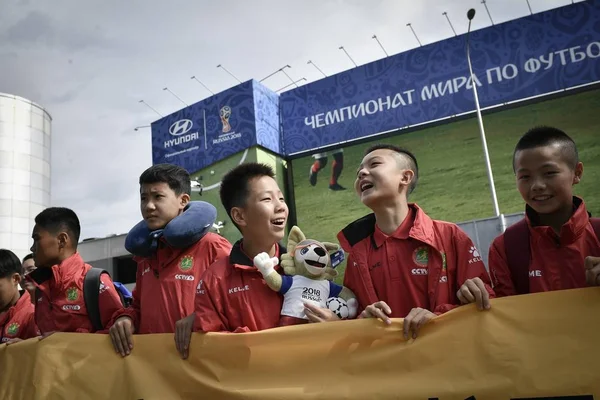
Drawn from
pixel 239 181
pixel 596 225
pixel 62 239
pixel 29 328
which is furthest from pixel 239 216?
pixel 29 328

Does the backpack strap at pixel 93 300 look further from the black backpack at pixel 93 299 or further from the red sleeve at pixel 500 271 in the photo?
the red sleeve at pixel 500 271

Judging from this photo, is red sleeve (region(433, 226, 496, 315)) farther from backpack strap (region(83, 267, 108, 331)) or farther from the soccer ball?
backpack strap (region(83, 267, 108, 331))

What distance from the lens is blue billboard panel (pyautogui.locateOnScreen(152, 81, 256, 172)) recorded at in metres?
18.5

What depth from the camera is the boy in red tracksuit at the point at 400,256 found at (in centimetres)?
223

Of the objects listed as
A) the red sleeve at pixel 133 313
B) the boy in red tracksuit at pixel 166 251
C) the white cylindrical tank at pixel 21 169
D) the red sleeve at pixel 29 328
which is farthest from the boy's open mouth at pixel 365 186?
the white cylindrical tank at pixel 21 169

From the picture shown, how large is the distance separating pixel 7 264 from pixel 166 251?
2.23 meters

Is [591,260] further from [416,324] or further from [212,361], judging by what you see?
[212,361]

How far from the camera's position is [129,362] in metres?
2.57

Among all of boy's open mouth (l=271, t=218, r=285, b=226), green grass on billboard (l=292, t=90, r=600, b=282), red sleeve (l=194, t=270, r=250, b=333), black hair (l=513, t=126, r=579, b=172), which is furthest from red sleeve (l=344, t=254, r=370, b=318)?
green grass on billboard (l=292, t=90, r=600, b=282)

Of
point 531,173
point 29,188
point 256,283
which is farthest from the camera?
point 29,188

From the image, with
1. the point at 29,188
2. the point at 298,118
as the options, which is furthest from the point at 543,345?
the point at 29,188

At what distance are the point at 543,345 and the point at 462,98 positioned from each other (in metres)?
15.5

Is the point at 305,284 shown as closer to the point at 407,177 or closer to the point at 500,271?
the point at 407,177

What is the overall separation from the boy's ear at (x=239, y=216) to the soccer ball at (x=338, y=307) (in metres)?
0.69
